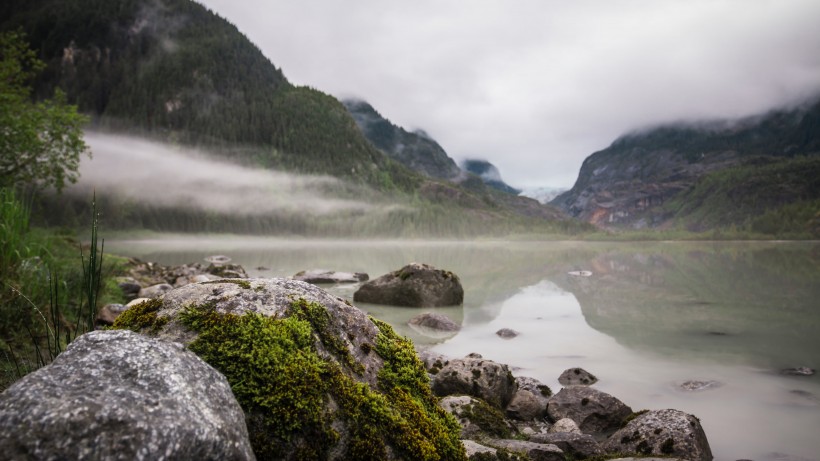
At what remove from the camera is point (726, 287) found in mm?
29391

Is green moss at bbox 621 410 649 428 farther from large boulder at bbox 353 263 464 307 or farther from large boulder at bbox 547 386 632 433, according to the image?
large boulder at bbox 353 263 464 307

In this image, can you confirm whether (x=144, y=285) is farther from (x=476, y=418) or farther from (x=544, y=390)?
(x=476, y=418)

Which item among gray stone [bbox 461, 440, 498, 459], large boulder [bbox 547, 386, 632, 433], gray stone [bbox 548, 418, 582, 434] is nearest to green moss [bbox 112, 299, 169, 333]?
gray stone [bbox 461, 440, 498, 459]

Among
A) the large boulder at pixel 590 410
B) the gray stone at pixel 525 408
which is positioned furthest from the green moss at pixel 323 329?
the large boulder at pixel 590 410

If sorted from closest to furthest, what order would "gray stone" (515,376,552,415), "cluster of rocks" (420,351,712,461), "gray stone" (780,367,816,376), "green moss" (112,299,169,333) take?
"green moss" (112,299,169,333)
"cluster of rocks" (420,351,712,461)
"gray stone" (515,376,552,415)
"gray stone" (780,367,816,376)

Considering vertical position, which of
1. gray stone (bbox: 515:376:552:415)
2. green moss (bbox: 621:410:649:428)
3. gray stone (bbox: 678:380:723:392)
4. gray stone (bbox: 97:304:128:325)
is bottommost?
gray stone (bbox: 515:376:552:415)

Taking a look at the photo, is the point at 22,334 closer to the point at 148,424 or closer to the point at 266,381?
the point at 266,381

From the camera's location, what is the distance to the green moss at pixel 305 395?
12.6 ft

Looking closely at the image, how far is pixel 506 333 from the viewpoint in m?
16.6

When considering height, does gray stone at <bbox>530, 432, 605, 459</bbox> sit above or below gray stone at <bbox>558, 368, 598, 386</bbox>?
above

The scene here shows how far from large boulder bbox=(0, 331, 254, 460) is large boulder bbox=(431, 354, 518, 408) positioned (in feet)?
22.3

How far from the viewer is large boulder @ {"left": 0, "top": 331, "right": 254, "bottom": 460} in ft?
8.10

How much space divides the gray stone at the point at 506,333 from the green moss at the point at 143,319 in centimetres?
1347

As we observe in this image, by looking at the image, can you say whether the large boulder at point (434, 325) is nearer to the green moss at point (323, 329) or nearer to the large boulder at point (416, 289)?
the large boulder at point (416, 289)
